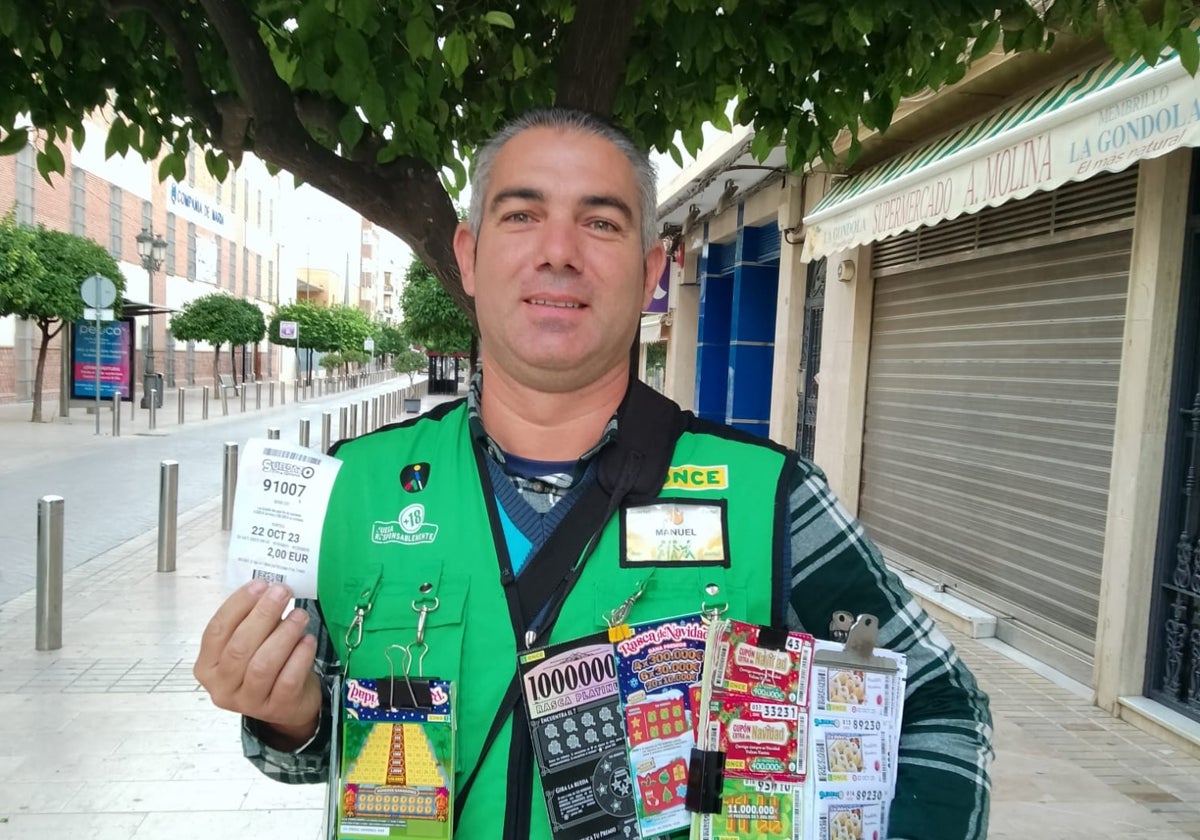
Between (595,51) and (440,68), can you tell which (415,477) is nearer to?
(595,51)

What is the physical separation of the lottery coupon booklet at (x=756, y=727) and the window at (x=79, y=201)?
34512 mm

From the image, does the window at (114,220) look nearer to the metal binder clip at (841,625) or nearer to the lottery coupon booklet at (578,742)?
the lottery coupon booklet at (578,742)

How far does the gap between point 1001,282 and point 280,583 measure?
6.97m

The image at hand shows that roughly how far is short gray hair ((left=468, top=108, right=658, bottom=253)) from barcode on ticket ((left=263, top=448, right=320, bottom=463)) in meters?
0.60

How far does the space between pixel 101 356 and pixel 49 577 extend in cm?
1996

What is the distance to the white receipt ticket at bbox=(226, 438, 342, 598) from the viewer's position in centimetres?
142

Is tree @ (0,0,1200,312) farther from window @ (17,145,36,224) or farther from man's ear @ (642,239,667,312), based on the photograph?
window @ (17,145,36,224)

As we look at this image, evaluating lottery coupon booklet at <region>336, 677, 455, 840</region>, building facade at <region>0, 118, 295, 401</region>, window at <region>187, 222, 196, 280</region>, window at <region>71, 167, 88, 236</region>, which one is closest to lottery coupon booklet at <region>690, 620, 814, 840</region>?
lottery coupon booklet at <region>336, 677, 455, 840</region>

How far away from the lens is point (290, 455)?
1438 millimetres

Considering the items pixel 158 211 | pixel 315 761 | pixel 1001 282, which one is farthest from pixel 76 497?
pixel 158 211

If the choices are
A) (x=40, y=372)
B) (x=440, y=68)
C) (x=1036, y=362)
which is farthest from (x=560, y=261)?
(x=40, y=372)

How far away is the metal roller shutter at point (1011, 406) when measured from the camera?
6059 mm

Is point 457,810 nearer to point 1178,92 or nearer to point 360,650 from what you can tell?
point 360,650

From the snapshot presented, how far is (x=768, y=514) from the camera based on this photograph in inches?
62.1
